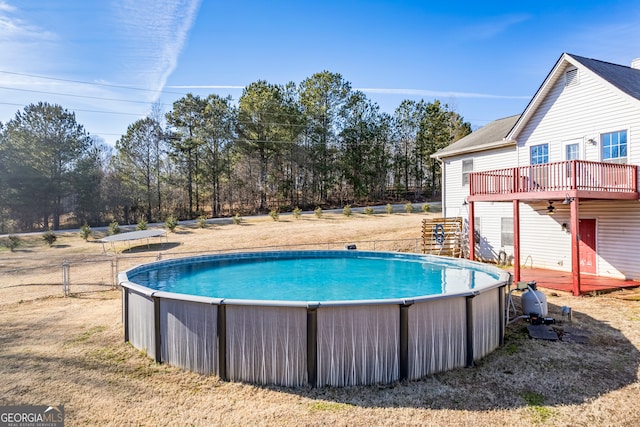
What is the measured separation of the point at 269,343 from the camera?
4641mm

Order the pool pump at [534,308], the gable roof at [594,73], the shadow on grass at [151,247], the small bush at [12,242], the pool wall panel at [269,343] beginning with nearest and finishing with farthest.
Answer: the pool wall panel at [269,343], the pool pump at [534,308], the gable roof at [594,73], the shadow on grass at [151,247], the small bush at [12,242]

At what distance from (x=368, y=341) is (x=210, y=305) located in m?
2.12

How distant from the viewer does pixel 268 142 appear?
33.3 m

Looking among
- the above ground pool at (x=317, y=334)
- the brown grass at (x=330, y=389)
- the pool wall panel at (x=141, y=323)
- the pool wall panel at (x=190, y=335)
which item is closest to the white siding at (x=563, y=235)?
the brown grass at (x=330, y=389)

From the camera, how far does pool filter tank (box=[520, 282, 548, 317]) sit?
277 inches

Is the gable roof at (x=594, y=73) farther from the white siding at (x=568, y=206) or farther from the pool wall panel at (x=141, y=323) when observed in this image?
the pool wall panel at (x=141, y=323)

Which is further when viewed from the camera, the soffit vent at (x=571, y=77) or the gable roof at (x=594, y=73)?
the soffit vent at (x=571, y=77)

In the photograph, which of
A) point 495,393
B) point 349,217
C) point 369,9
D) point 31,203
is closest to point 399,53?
point 369,9

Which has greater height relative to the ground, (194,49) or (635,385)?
(194,49)

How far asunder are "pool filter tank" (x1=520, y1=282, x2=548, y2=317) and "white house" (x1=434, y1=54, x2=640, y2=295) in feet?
10.1

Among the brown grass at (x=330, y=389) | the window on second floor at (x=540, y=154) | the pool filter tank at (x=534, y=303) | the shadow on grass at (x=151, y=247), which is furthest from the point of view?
the shadow on grass at (x=151, y=247)

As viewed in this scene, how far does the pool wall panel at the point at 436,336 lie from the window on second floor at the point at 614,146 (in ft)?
30.2

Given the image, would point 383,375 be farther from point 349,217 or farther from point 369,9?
point 349,217

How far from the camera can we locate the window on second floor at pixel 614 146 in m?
10.6
